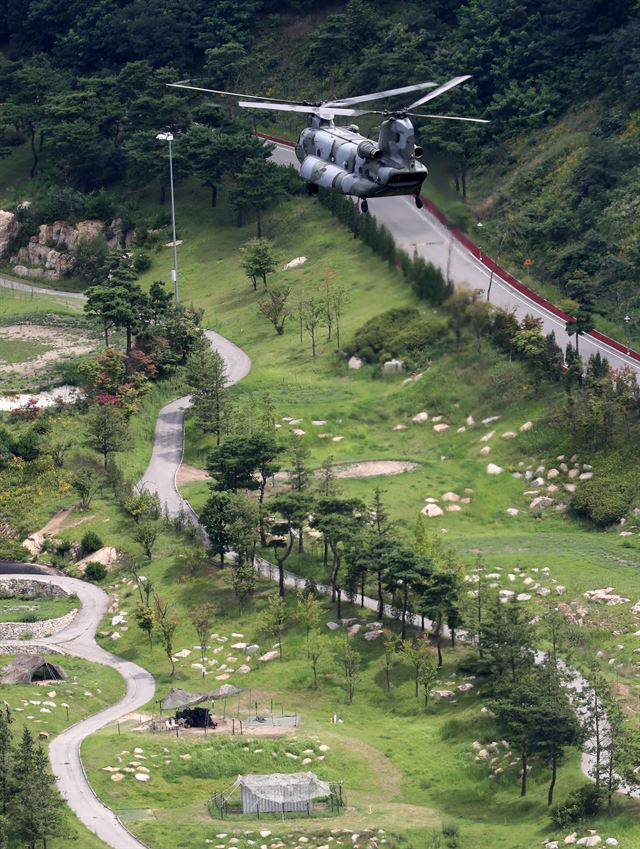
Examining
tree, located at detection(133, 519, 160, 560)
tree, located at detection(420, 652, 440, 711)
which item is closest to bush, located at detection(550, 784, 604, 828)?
tree, located at detection(420, 652, 440, 711)

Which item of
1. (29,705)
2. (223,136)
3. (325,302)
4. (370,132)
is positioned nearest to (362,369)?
(325,302)

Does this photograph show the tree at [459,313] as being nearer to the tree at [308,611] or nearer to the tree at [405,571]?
the tree at [308,611]

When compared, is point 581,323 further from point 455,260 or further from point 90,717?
point 90,717

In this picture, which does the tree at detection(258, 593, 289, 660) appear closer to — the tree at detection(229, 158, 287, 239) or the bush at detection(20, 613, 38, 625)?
the bush at detection(20, 613, 38, 625)

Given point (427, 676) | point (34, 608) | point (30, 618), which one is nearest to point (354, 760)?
point (427, 676)

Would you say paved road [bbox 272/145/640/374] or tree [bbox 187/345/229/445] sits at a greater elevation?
paved road [bbox 272/145/640/374]

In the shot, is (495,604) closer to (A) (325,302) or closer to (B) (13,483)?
(B) (13,483)
